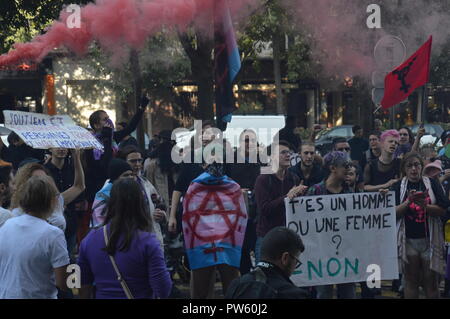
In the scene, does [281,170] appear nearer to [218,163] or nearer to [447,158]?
[218,163]

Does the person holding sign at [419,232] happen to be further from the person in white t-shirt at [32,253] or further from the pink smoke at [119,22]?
the pink smoke at [119,22]

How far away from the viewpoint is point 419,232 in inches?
273

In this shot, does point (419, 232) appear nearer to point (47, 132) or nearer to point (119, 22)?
point (47, 132)

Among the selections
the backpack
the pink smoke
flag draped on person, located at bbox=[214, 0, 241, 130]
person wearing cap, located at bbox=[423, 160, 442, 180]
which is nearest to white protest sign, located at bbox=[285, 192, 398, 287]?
person wearing cap, located at bbox=[423, 160, 442, 180]

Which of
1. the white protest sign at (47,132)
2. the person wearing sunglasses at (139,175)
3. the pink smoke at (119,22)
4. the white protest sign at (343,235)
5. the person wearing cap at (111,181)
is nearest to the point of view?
the person wearing cap at (111,181)

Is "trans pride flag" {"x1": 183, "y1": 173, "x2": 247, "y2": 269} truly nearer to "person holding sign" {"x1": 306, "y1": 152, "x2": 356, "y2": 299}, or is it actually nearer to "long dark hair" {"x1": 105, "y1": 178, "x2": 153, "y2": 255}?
"person holding sign" {"x1": 306, "y1": 152, "x2": 356, "y2": 299}

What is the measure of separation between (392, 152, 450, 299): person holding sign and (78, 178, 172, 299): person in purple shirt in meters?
3.20

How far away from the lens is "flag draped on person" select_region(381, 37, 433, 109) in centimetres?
911

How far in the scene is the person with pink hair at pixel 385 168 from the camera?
809cm

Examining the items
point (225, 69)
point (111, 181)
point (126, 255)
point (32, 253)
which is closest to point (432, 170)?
point (225, 69)

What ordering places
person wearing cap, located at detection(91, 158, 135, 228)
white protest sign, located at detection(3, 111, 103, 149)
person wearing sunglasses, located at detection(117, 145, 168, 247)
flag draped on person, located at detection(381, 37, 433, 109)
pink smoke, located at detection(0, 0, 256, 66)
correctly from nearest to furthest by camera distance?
person wearing cap, located at detection(91, 158, 135, 228) → white protest sign, located at detection(3, 111, 103, 149) → person wearing sunglasses, located at detection(117, 145, 168, 247) → flag draped on person, located at detection(381, 37, 433, 109) → pink smoke, located at detection(0, 0, 256, 66)

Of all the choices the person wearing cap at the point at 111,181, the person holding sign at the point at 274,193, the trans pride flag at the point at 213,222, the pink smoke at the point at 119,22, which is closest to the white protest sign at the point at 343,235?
the person holding sign at the point at 274,193

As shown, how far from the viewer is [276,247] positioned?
3.86 metres
